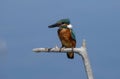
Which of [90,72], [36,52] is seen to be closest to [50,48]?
[36,52]

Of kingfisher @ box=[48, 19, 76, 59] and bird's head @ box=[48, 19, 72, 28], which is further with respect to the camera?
kingfisher @ box=[48, 19, 76, 59]

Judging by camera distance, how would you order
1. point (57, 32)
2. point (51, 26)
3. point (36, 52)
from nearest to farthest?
1. point (36, 52)
2. point (51, 26)
3. point (57, 32)

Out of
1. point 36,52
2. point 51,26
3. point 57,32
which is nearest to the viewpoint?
point 36,52

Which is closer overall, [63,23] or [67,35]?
[63,23]

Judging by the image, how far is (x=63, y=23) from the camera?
11.5 meters

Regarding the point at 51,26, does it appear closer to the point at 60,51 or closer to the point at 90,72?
the point at 60,51

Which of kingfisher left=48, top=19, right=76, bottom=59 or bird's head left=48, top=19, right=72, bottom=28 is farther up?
bird's head left=48, top=19, right=72, bottom=28

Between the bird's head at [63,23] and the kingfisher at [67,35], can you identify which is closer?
the bird's head at [63,23]

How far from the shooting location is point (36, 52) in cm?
1001

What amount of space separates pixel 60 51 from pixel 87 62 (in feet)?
2.19

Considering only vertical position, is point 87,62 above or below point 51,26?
below

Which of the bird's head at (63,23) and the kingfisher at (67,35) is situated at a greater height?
the bird's head at (63,23)

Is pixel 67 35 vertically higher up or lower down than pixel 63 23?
lower down

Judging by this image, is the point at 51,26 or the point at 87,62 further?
the point at 51,26
